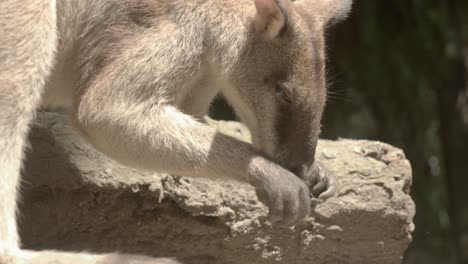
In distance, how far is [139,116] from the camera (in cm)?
469

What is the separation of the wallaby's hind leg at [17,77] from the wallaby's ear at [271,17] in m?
1.08

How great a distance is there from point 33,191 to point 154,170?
0.84 m

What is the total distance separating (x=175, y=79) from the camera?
482cm

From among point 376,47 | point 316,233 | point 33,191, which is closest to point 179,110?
point 33,191

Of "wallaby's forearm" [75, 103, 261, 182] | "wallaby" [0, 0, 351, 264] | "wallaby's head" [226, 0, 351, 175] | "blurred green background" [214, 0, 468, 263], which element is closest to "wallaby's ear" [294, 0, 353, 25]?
"wallaby" [0, 0, 351, 264]

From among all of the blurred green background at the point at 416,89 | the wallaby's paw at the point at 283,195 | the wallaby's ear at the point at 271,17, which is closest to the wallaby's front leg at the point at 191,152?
the wallaby's paw at the point at 283,195

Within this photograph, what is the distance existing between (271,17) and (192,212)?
1291mm

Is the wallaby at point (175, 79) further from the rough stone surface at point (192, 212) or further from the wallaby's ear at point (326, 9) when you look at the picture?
the rough stone surface at point (192, 212)

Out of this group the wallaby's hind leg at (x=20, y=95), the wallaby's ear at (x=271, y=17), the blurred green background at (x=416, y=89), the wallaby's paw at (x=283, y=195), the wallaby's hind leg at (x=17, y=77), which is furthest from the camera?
the blurred green background at (x=416, y=89)

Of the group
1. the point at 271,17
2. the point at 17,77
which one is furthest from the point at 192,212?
the point at 17,77

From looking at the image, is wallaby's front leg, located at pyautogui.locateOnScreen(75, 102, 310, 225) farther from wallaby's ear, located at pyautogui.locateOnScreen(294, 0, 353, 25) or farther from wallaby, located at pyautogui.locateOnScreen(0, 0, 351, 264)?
wallaby's ear, located at pyautogui.locateOnScreen(294, 0, 353, 25)

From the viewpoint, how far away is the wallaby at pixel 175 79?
4.63m

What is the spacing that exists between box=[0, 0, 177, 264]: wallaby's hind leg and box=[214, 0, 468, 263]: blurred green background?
4519 mm

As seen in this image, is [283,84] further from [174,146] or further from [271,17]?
[174,146]
